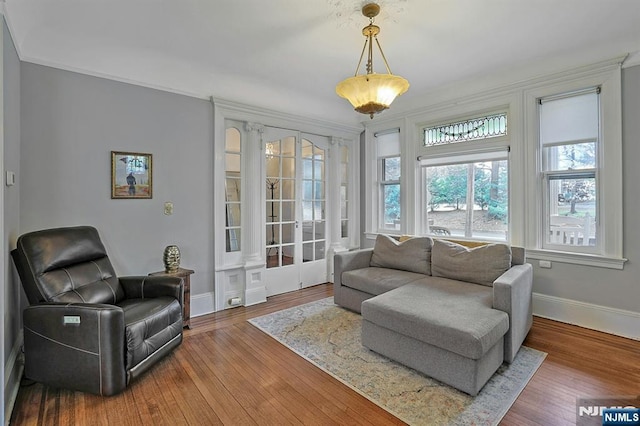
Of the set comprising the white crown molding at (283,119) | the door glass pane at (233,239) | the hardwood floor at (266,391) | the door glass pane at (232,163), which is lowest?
the hardwood floor at (266,391)

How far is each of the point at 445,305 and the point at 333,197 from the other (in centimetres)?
274

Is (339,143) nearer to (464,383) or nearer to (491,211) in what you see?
(491,211)

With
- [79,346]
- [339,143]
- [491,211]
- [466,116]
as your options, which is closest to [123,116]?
[79,346]

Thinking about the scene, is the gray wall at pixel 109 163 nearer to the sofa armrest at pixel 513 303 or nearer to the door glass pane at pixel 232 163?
the door glass pane at pixel 232 163

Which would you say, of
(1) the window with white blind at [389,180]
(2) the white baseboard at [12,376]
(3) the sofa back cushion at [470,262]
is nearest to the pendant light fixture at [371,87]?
(3) the sofa back cushion at [470,262]

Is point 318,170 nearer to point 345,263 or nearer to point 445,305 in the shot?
point 345,263

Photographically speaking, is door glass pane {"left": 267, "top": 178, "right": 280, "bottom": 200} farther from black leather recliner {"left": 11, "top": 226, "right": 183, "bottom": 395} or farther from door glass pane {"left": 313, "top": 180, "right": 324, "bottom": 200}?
black leather recliner {"left": 11, "top": 226, "right": 183, "bottom": 395}

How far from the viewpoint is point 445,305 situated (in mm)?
2473

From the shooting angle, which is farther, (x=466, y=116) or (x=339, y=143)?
(x=339, y=143)

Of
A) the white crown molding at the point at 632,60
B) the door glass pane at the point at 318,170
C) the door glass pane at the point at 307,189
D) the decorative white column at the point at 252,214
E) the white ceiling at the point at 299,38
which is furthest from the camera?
the door glass pane at the point at 318,170

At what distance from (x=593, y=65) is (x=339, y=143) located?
3.06m

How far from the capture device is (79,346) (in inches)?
80.2

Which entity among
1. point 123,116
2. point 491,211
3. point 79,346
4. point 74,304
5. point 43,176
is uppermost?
point 123,116

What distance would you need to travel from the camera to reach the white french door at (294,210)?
4262 mm
